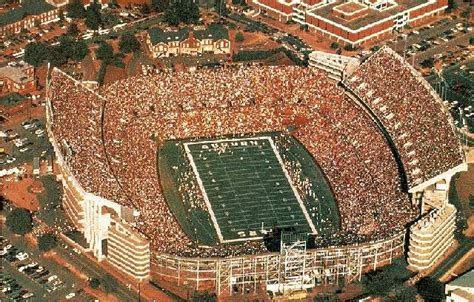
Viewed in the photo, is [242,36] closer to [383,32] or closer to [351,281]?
[383,32]

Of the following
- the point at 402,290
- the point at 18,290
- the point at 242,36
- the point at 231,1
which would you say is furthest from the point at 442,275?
the point at 231,1

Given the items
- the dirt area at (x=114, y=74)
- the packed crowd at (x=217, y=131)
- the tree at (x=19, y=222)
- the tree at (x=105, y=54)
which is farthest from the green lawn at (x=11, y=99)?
the tree at (x=19, y=222)

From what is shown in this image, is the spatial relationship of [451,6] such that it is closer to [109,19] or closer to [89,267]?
[109,19]

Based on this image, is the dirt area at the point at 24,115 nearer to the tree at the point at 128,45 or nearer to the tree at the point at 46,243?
the tree at the point at 128,45

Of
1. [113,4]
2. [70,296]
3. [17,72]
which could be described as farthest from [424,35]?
[70,296]

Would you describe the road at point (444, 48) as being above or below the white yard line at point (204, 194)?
below
